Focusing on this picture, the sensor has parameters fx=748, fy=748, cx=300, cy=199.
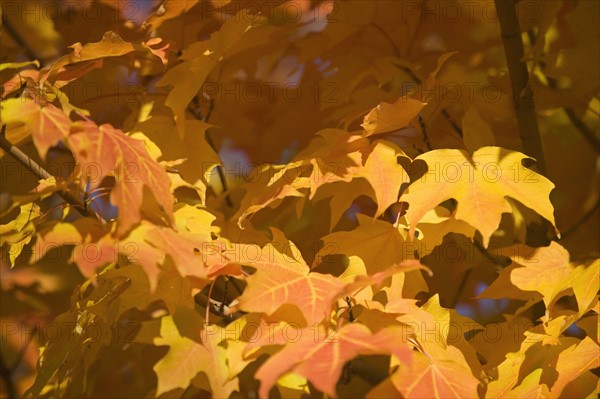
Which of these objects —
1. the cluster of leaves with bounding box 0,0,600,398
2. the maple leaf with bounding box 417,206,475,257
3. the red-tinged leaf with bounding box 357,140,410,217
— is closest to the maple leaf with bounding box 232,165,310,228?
the cluster of leaves with bounding box 0,0,600,398

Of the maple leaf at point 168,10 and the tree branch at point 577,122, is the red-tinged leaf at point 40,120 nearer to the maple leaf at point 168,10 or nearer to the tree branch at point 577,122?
the maple leaf at point 168,10

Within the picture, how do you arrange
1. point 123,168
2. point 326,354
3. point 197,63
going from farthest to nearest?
point 197,63
point 123,168
point 326,354

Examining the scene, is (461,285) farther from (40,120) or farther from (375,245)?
(40,120)

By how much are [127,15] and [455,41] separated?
0.84 m

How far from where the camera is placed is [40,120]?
3.35 ft

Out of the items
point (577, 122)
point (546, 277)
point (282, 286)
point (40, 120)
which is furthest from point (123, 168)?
point (577, 122)

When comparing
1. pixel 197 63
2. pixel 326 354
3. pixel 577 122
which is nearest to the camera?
pixel 326 354

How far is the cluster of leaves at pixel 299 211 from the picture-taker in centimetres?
104

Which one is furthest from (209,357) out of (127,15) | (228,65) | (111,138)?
(127,15)

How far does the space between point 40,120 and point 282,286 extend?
1.33 ft

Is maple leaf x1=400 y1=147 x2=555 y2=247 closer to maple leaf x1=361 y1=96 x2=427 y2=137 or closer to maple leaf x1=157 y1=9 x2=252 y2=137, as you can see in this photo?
maple leaf x1=361 y1=96 x2=427 y2=137

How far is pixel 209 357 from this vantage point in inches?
42.0

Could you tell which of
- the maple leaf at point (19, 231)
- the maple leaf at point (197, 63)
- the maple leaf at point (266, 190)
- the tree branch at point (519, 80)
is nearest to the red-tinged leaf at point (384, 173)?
the maple leaf at point (266, 190)

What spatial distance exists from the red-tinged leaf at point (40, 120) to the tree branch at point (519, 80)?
932mm
